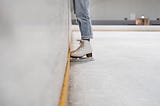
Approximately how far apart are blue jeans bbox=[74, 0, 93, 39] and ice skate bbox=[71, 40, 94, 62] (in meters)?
0.06

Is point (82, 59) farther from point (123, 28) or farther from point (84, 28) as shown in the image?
point (123, 28)

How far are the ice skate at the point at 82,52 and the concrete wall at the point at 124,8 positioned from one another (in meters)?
4.23

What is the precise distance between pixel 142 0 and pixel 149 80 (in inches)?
201

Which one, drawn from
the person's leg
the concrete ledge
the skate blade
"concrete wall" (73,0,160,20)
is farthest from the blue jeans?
"concrete wall" (73,0,160,20)

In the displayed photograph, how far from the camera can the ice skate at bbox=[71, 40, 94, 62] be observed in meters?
2.35

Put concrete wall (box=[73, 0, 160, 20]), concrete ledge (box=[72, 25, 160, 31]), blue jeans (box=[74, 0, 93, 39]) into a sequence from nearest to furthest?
blue jeans (box=[74, 0, 93, 39]) → concrete ledge (box=[72, 25, 160, 31]) → concrete wall (box=[73, 0, 160, 20])

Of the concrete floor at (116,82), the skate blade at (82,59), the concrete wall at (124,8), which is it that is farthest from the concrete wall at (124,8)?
the skate blade at (82,59)

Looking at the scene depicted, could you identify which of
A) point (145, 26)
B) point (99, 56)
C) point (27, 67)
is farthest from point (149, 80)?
point (145, 26)

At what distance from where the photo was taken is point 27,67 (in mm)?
381

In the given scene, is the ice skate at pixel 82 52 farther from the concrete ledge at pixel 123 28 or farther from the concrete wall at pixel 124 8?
the concrete wall at pixel 124 8

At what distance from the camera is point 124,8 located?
21.5 ft

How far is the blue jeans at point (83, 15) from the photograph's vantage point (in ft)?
7.43

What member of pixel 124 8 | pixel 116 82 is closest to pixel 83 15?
pixel 116 82

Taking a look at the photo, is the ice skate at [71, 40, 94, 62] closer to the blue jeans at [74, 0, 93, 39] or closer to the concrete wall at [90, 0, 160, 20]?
the blue jeans at [74, 0, 93, 39]
